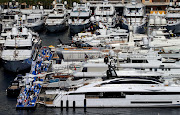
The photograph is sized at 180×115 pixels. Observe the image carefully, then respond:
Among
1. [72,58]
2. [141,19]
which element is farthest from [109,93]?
[141,19]

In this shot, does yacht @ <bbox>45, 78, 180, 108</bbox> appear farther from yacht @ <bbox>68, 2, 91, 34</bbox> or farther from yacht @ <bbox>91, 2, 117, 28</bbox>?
yacht @ <bbox>68, 2, 91, 34</bbox>

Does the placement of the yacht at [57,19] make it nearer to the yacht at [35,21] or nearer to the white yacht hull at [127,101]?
the yacht at [35,21]

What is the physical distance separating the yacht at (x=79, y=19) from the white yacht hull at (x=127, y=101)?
41287 millimetres

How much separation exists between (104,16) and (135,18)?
6.39 m

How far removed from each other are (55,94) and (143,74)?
28.3 feet

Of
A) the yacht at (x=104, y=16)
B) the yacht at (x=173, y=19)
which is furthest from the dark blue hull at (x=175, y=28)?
the yacht at (x=104, y=16)

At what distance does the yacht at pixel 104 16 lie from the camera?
8411cm

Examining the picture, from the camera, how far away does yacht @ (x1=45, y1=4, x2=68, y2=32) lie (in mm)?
87562

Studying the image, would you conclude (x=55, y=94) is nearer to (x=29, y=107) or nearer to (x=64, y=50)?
(x=29, y=107)

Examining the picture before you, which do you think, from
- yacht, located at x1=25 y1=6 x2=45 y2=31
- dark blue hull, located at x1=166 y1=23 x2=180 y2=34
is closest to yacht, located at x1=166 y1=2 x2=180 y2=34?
dark blue hull, located at x1=166 y1=23 x2=180 y2=34

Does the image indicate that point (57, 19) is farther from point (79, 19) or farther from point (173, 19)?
point (173, 19)

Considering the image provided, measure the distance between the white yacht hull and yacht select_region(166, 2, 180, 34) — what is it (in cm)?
3877

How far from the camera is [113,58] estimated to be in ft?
179

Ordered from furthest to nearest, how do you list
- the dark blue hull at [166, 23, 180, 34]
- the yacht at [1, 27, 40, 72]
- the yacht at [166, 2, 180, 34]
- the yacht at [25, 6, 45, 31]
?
the yacht at [25, 6, 45, 31]
the yacht at [166, 2, 180, 34]
the dark blue hull at [166, 23, 180, 34]
the yacht at [1, 27, 40, 72]
